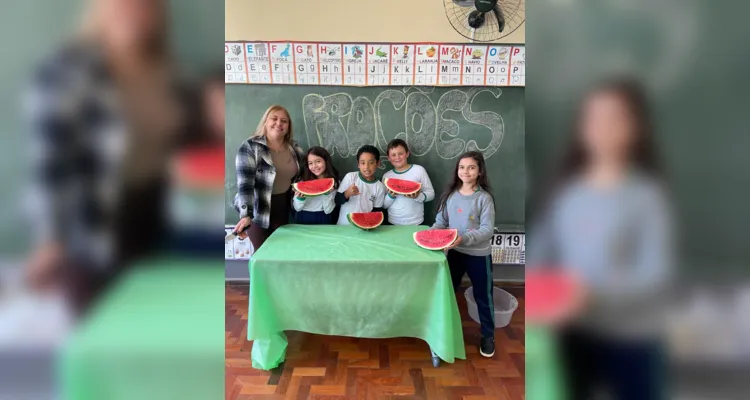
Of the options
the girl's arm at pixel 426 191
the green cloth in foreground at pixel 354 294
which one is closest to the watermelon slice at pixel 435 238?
the green cloth in foreground at pixel 354 294

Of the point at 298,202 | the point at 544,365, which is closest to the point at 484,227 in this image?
the point at 298,202

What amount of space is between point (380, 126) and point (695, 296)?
11.4 feet

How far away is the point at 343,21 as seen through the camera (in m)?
3.60

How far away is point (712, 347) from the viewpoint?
Answer: 0.31 m

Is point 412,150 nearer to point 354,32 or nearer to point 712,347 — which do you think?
point 354,32

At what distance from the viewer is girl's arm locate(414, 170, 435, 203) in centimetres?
345

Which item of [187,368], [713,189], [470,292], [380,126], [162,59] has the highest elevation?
[380,126]

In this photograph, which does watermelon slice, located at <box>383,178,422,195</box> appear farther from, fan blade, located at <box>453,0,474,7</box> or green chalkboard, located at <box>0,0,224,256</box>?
green chalkboard, located at <box>0,0,224,256</box>

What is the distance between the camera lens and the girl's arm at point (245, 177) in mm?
3086

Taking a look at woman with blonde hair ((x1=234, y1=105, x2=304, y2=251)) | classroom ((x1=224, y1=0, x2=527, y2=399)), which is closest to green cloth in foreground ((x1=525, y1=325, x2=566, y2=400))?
classroom ((x1=224, y1=0, x2=527, y2=399))

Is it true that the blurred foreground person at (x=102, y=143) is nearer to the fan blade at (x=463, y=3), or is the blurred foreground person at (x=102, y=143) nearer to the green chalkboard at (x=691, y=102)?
the green chalkboard at (x=691, y=102)

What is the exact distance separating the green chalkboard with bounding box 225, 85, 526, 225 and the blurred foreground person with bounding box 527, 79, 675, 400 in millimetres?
3423

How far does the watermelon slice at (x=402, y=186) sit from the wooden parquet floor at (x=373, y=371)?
1122mm

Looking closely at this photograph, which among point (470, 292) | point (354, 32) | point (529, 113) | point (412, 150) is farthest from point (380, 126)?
point (529, 113)
